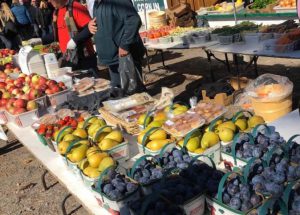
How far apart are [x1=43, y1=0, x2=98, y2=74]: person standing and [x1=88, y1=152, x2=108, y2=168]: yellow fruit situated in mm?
2804

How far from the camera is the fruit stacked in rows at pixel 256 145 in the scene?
2268 millimetres

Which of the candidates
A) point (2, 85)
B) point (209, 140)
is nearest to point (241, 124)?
point (209, 140)

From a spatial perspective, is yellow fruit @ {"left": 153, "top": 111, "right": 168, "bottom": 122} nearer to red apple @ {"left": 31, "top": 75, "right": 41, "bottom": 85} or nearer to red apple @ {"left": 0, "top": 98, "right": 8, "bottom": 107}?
red apple @ {"left": 0, "top": 98, "right": 8, "bottom": 107}

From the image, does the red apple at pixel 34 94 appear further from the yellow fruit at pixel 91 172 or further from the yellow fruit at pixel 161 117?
the yellow fruit at pixel 91 172

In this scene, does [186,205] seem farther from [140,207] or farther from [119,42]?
[119,42]

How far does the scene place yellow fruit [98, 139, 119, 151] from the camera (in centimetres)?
276

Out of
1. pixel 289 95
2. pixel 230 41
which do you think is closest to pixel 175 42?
pixel 230 41

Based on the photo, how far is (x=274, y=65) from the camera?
7.54 meters

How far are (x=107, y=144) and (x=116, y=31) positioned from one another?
214 cm

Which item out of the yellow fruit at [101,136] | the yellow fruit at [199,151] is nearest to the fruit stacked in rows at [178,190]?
the yellow fruit at [199,151]

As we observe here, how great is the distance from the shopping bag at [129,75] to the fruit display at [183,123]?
5.91ft

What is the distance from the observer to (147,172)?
227cm

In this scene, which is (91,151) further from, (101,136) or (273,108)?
(273,108)

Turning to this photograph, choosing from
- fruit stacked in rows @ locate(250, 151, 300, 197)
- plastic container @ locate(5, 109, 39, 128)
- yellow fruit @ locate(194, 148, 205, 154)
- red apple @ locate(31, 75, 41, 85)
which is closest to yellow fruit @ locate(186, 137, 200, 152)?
yellow fruit @ locate(194, 148, 205, 154)
